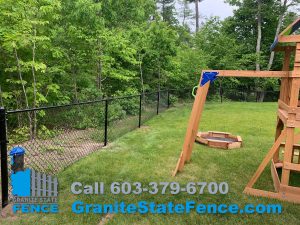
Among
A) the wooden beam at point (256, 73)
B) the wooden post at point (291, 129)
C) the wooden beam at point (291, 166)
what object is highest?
the wooden beam at point (256, 73)

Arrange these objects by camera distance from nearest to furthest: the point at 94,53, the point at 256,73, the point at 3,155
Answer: the point at 3,155 → the point at 256,73 → the point at 94,53

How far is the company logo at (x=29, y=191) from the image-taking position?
8.62 ft

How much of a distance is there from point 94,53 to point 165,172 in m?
4.73

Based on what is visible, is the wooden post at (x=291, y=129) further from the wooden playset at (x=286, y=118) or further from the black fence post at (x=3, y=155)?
the black fence post at (x=3, y=155)

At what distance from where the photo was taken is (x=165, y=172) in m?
3.70

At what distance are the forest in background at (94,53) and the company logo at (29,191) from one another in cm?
260

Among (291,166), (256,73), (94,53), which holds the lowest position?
(291,166)

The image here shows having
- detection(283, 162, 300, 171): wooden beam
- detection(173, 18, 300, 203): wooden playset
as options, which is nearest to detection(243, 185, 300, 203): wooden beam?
detection(173, 18, 300, 203): wooden playset

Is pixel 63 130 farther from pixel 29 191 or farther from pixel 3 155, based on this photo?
pixel 3 155

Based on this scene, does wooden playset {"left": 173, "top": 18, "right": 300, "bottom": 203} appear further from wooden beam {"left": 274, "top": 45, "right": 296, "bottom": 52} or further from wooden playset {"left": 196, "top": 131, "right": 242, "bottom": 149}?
wooden playset {"left": 196, "top": 131, "right": 242, "bottom": 149}

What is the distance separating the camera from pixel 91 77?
25.1 ft

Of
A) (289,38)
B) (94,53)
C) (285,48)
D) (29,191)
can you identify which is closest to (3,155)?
(29,191)

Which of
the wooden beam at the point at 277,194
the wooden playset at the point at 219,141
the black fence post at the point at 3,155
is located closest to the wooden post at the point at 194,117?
the wooden beam at the point at 277,194

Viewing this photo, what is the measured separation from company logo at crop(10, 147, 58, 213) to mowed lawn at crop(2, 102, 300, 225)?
0.12m
